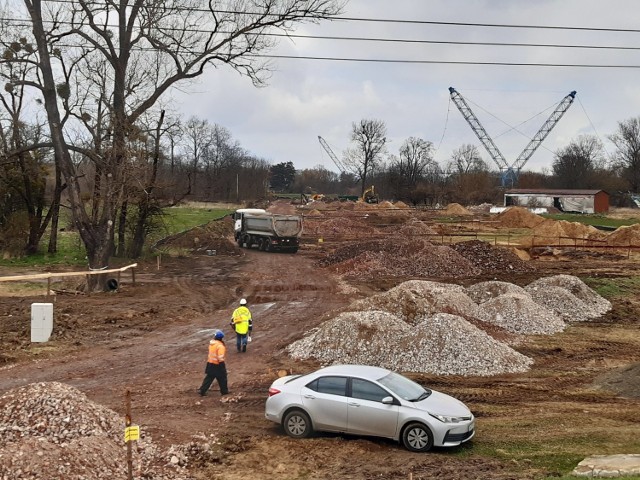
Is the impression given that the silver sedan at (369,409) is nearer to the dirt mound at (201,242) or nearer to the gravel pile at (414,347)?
the gravel pile at (414,347)

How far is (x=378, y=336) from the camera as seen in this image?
60.0 ft

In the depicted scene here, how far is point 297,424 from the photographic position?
12375mm

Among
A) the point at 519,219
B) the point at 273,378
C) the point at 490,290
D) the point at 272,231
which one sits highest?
the point at 519,219

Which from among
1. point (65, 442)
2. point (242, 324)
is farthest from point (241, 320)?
point (65, 442)

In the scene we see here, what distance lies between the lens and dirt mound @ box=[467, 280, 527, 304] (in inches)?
1013

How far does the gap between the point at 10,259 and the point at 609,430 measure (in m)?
40.0

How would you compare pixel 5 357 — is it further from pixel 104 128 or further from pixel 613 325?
pixel 613 325

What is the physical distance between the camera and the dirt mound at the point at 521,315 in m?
22.4

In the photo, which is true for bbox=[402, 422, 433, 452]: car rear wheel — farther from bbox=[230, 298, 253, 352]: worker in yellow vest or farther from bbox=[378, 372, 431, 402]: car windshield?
bbox=[230, 298, 253, 352]: worker in yellow vest

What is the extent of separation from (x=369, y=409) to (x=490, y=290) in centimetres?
1572

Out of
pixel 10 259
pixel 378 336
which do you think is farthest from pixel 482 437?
pixel 10 259

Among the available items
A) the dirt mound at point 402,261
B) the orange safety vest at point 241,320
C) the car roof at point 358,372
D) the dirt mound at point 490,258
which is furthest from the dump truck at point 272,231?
the car roof at point 358,372

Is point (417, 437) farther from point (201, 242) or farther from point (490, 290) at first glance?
point (201, 242)

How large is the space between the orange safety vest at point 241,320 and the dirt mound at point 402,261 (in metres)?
17.4
